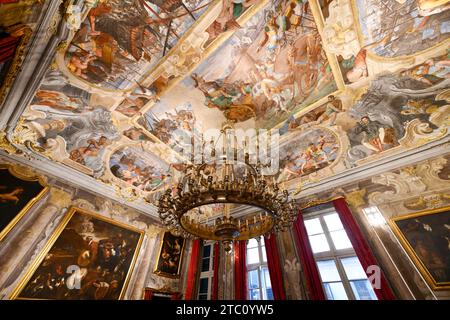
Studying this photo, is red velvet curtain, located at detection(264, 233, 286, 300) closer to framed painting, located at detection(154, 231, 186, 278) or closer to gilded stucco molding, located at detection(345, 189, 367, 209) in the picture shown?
gilded stucco molding, located at detection(345, 189, 367, 209)

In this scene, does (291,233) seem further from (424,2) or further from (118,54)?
(118,54)

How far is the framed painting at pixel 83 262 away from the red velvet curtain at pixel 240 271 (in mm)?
3672

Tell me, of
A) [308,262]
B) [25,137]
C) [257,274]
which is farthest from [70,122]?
[308,262]

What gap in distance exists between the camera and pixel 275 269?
5.92m

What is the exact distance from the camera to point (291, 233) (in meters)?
6.49

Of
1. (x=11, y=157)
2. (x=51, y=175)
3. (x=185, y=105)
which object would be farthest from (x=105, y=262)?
(x=185, y=105)

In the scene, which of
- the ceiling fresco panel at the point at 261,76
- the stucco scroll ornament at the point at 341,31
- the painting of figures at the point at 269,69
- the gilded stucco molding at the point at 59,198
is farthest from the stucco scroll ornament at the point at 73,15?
the gilded stucco molding at the point at 59,198

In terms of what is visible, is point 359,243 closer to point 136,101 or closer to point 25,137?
point 136,101

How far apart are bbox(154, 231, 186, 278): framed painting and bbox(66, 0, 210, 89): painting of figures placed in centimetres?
639

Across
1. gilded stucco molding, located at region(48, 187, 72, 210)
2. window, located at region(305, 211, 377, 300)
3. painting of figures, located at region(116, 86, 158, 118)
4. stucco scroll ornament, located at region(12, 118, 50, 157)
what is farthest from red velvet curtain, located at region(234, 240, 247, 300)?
stucco scroll ornament, located at region(12, 118, 50, 157)

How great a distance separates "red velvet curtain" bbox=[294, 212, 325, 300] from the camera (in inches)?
199

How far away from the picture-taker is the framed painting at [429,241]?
4066 mm

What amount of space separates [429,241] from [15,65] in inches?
368
